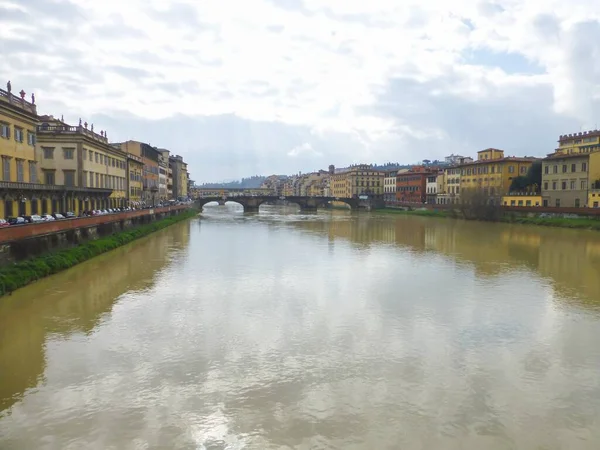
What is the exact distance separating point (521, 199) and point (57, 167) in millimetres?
51212

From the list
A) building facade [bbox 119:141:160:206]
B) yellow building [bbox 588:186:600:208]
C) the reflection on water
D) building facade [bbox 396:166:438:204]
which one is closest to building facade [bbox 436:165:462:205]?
building facade [bbox 396:166:438:204]

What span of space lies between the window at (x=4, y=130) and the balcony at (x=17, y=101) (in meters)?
1.26

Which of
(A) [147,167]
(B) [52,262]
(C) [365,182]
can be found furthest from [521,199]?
(C) [365,182]

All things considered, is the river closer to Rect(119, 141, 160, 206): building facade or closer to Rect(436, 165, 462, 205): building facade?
Rect(119, 141, 160, 206): building facade

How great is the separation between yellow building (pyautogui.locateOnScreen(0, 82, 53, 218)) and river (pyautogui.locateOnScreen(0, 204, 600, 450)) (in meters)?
8.33

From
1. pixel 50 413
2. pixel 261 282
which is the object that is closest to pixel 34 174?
pixel 261 282

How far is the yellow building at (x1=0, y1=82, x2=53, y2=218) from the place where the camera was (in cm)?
2647

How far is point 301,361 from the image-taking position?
11.1 m

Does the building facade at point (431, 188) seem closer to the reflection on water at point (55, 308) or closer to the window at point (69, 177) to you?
the window at point (69, 177)

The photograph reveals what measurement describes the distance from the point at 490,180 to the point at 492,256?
43.3 m

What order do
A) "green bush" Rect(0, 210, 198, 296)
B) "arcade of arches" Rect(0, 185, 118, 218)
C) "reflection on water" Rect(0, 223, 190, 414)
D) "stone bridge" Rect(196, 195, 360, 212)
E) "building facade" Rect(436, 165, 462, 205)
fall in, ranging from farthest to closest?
"stone bridge" Rect(196, 195, 360, 212) → "building facade" Rect(436, 165, 462, 205) → "arcade of arches" Rect(0, 185, 118, 218) → "green bush" Rect(0, 210, 198, 296) → "reflection on water" Rect(0, 223, 190, 414)

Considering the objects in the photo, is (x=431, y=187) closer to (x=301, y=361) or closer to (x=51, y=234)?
(x=51, y=234)

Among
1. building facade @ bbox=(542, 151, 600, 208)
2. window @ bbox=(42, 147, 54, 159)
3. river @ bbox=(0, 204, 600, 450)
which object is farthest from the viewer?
building facade @ bbox=(542, 151, 600, 208)

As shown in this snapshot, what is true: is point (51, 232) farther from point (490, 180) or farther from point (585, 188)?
point (490, 180)
